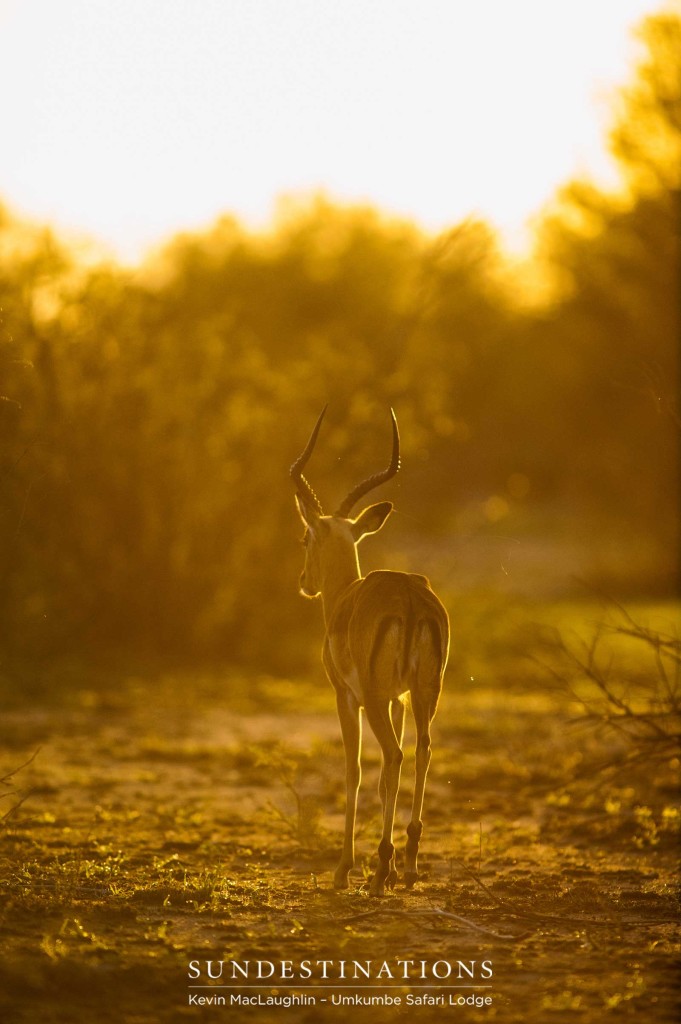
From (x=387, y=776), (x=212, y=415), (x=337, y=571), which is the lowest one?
(x=387, y=776)

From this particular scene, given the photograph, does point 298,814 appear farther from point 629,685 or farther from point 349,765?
point 629,685

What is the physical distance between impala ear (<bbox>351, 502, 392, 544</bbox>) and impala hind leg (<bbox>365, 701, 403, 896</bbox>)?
1.41 metres

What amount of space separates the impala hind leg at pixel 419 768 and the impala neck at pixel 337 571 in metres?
1.14

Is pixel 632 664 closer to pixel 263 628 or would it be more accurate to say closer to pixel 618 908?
pixel 263 628

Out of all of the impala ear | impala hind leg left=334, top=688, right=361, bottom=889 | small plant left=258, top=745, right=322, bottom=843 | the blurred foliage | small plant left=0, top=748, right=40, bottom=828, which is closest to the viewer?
small plant left=0, top=748, right=40, bottom=828

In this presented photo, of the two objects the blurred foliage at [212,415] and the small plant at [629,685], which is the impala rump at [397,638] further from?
the blurred foliage at [212,415]

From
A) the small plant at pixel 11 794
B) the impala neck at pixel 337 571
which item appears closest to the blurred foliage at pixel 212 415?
the small plant at pixel 11 794

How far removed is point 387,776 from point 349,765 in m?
0.38

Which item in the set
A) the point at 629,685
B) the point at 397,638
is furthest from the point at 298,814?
the point at 629,685

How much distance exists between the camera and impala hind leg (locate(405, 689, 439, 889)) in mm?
8070

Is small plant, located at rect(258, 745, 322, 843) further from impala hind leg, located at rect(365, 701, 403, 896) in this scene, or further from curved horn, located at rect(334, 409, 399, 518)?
curved horn, located at rect(334, 409, 399, 518)

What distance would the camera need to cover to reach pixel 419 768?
26.9 feet

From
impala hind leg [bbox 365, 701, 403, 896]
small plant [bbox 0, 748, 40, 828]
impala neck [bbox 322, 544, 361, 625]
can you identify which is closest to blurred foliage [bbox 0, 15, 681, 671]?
small plant [bbox 0, 748, 40, 828]

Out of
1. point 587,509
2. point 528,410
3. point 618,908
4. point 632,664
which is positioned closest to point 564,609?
point 632,664
